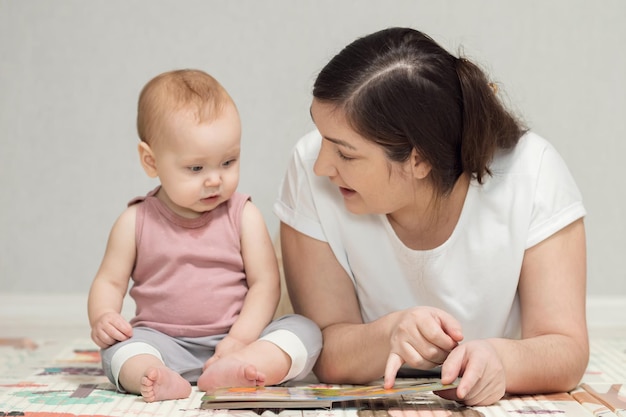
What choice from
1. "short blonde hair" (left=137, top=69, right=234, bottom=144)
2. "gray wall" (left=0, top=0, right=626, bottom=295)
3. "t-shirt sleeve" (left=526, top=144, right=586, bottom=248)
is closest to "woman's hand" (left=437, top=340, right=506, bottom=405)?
"t-shirt sleeve" (left=526, top=144, right=586, bottom=248)

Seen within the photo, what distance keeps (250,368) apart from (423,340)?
299mm

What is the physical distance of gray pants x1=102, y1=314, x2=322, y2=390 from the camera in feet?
5.34

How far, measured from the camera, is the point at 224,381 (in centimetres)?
157

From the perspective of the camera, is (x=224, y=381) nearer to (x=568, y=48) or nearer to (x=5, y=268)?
(x=5, y=268)

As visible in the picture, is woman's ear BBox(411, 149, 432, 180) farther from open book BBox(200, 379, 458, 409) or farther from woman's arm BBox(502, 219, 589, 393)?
open book BBox(200, 379, 458, 409)

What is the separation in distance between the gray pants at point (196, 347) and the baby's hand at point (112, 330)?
1 centimetres

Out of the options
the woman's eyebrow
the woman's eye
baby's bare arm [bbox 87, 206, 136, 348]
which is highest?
the woman's eyebrow

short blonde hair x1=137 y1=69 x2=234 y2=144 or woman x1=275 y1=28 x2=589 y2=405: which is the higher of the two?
short blonde hair x1=137 y1=69 x2=234 y2=144

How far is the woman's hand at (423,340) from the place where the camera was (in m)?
1.45

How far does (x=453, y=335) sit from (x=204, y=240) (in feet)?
1.87

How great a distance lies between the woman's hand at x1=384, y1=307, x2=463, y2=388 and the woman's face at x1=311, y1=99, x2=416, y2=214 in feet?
0.76

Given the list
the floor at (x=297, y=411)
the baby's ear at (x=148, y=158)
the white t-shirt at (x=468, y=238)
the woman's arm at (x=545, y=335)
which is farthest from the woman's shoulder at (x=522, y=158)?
the baby's ear at (x=148, y=158)

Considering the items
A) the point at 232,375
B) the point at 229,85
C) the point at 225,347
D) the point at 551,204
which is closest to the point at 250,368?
the point at 232,375

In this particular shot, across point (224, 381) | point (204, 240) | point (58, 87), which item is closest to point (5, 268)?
point (58, 87)
